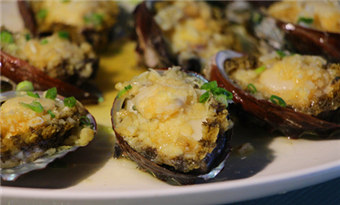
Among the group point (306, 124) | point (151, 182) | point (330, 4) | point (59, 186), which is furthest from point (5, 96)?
point (330, 4)

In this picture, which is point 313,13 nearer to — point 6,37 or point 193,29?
point 193,29

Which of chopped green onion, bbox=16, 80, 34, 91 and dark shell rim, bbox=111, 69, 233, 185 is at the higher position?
chopped green onion, bbox=16, 80, 34, 91

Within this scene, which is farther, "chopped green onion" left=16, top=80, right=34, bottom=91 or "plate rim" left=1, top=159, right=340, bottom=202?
"chopped green onion" left=16, top=80, right=34, bottom=91

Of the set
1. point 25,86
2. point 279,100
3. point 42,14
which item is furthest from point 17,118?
point 42,14

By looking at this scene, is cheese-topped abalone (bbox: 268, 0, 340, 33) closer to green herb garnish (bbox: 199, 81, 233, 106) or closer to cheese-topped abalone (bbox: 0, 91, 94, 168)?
green herb garnish (bbox: 199, 81, 233, 106)

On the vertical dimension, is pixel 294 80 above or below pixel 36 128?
above

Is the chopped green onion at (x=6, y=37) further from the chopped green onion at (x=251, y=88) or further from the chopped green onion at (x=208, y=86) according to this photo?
the chopped green onion at (x=251, y=88)

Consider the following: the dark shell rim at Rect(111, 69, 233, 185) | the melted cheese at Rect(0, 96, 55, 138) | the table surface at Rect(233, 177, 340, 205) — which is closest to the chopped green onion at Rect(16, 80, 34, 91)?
the melted cheese at Rect(0, 96, 55, 138)

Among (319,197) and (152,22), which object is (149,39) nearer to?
(152,22)
